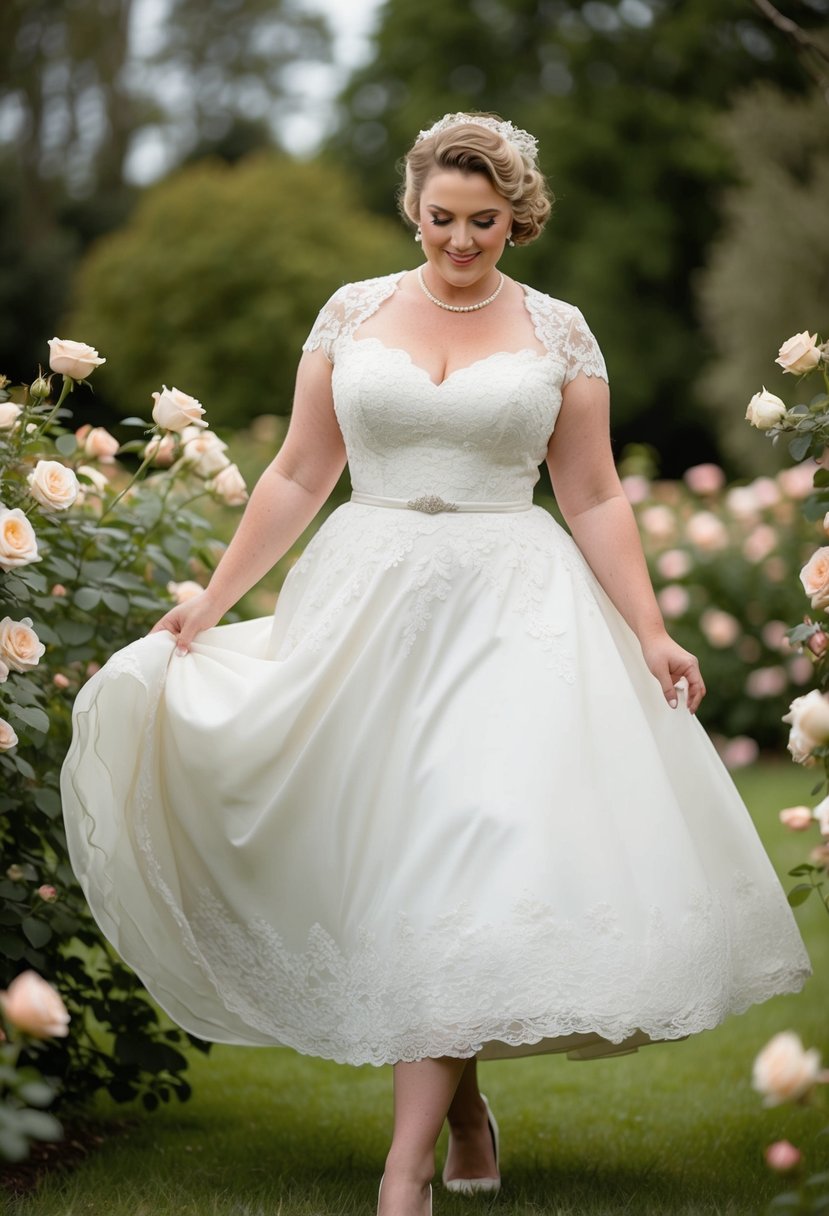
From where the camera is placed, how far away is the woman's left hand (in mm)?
3256

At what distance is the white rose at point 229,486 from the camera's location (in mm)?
3914

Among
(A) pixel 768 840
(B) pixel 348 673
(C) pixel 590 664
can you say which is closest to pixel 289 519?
(B) pixel 348 673

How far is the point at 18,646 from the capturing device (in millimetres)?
2996

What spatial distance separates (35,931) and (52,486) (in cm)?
94

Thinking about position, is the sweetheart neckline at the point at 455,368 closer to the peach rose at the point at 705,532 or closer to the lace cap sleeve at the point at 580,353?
the lace cap sleeve at the point at 580,353

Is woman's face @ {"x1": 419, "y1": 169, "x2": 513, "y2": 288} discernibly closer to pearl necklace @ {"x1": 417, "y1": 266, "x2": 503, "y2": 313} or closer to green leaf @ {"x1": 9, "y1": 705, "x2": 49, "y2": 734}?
pearl necklace @ {"x1": 417, "y1": 266, "x2": 503, "y2": 313}

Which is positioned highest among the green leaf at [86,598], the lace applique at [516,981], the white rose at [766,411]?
the white rose at [766,411]

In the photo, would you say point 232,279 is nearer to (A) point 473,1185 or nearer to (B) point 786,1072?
(A) point 473,1185

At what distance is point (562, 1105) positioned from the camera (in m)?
4.33

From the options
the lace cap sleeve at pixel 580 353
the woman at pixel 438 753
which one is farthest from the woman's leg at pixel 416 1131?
the lace cap sleeve at pixel 580 353

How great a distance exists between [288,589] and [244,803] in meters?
0.50

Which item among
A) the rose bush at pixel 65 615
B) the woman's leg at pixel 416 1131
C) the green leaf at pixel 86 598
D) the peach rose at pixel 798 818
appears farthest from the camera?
the green leaf at pixel 86 598

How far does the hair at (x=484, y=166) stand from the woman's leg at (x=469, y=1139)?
6.11 ft
